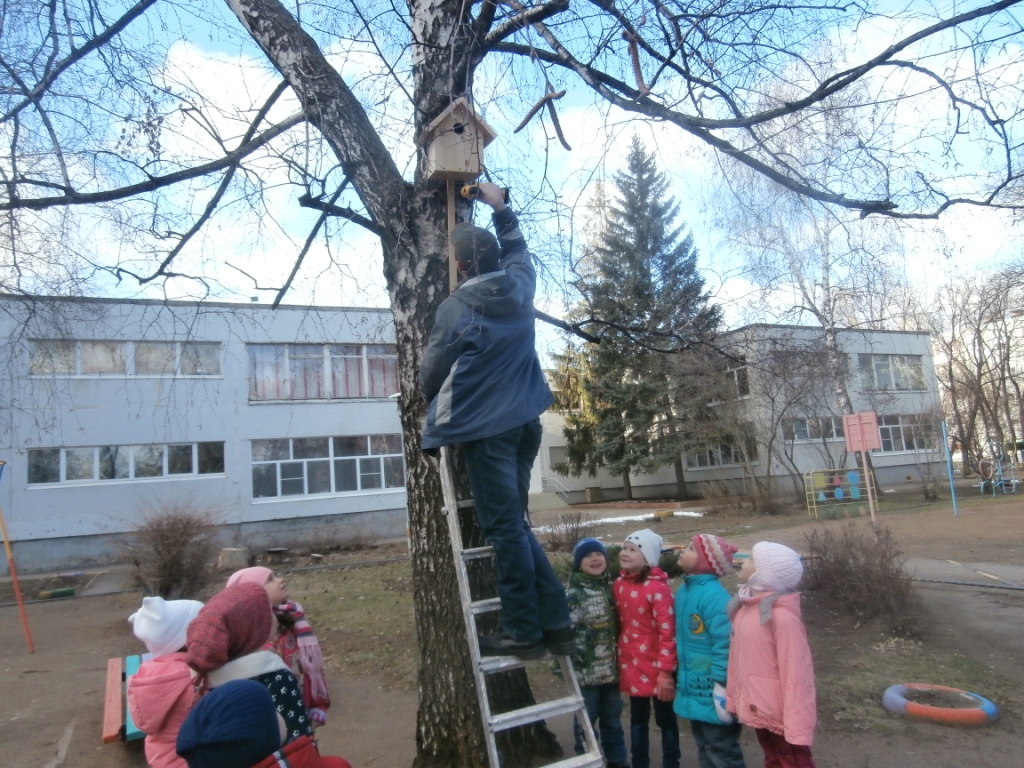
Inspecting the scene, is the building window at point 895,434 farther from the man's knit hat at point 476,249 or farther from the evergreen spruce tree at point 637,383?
the man's knit hat at point 476,249

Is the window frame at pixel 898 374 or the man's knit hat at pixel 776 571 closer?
the man's knit hat at pixel 776 571

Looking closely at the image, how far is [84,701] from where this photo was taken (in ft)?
21.8

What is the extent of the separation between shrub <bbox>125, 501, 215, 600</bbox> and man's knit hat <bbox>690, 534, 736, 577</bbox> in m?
9.93

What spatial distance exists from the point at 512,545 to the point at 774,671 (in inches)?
53.2

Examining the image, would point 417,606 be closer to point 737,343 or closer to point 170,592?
point 737,343

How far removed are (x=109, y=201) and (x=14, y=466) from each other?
18976 millimetres

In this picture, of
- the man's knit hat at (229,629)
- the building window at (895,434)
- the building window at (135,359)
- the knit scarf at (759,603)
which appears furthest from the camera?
the building window at (895,434)

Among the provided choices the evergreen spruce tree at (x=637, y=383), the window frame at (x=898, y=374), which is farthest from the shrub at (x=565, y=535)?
the window frame at (x=898, y=374)

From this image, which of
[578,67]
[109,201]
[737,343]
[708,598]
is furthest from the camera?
[737,343]

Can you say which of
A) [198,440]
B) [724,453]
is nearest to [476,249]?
[198,440]

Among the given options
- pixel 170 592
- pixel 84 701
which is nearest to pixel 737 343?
pixel 84 701

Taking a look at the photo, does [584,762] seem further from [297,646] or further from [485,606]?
[297,646]

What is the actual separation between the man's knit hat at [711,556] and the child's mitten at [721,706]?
53 cm

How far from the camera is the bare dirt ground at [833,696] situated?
4.56 meters
